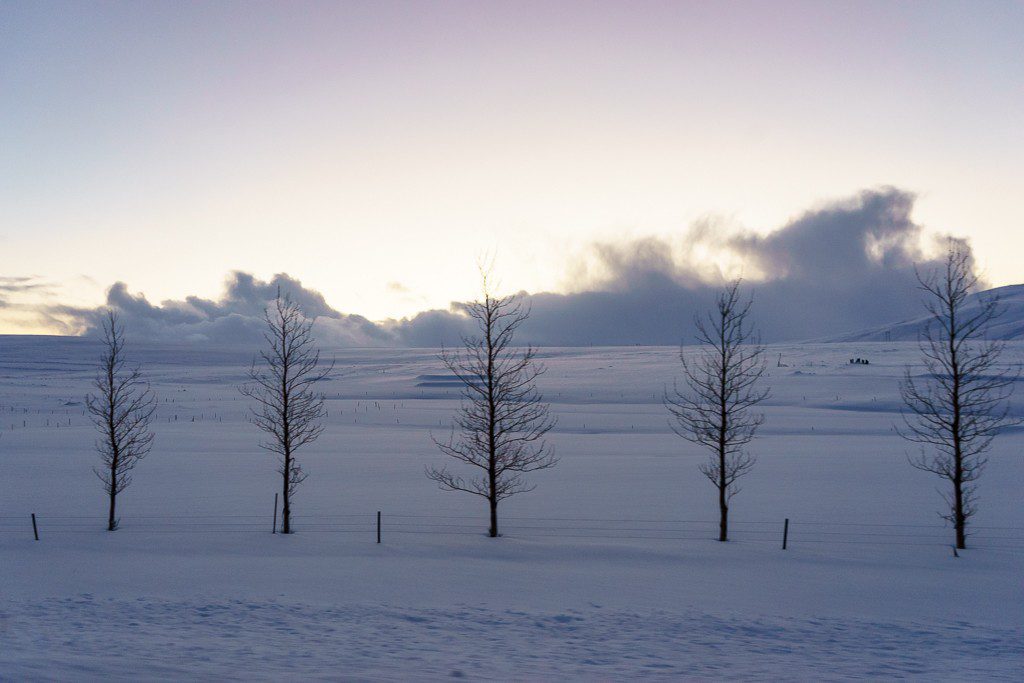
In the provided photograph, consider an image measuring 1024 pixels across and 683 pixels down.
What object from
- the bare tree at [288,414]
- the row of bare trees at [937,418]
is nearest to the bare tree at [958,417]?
the row of bare trees at [937,418]

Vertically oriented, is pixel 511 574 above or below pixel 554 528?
above

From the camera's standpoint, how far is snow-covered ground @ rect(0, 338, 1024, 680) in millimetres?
9609

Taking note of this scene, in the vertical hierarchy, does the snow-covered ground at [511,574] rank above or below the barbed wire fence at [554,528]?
above

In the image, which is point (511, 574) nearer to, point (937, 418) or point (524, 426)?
point (524, 426)

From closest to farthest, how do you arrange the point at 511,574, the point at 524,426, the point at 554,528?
the point at 511,574, the point at 554,528, the point at 524,426

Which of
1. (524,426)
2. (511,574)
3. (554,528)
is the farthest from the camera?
(524,426)

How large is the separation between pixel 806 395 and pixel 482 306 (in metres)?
56.6

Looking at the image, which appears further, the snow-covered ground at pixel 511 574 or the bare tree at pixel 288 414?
the bare tree at pixel 288 414

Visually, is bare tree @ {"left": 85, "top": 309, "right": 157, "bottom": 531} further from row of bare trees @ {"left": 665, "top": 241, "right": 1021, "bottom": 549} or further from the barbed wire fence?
row of bare trees @ {"left": 665, "top": 241, "right": 1021, "bottom": 549}

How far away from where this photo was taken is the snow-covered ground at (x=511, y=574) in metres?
9.61

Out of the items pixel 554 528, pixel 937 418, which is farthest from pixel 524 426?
pixel 937 418

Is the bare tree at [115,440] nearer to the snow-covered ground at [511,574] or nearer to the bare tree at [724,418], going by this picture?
the snow-covered ground at [511,574]

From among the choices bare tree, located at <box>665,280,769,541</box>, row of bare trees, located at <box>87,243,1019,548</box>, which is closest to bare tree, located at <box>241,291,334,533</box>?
row of bare trees, located at <box>87,243,1019,548</box>

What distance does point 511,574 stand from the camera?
1457cm
